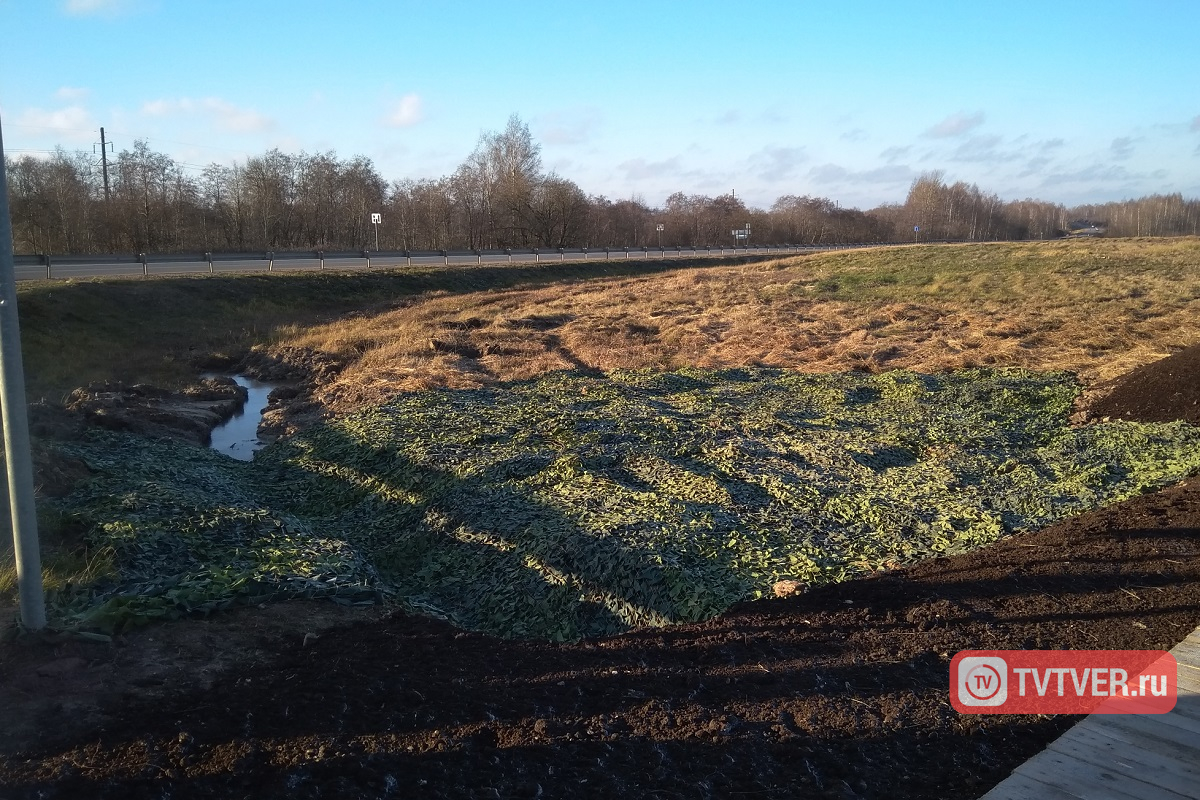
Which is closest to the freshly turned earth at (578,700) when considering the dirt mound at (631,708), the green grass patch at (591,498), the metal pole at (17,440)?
the dirt mound at (631,708)

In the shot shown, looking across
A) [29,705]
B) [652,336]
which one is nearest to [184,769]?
[29,705]

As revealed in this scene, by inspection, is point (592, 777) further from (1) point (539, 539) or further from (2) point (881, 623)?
(1) point (539, 539)

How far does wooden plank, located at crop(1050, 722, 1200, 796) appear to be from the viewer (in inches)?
134

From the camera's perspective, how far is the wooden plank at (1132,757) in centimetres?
340

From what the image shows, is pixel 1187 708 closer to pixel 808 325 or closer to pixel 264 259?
pixel 808 325

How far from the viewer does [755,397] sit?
11.6 metres

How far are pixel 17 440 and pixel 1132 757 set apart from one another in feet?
18.4

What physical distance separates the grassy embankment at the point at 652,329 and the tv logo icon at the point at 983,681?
5.01ft

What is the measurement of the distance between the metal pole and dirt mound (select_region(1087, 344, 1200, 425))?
11.1m

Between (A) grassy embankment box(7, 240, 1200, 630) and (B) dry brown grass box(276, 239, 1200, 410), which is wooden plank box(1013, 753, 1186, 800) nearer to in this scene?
(A) grassy embankment box(7, 240, 1200, 630)

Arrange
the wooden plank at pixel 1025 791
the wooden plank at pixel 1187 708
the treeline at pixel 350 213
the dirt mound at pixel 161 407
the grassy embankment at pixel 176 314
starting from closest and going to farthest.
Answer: the wooden plank at pixel 1025 791, the wooden plank at pixel 1187 708, the dirt mound at pixel 161 407, the grassy embankment at pixel 176 314, the treeline at pixel 350 213

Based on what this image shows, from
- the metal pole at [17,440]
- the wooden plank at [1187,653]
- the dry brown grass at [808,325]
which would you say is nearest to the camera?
the metal pole at [17,440]

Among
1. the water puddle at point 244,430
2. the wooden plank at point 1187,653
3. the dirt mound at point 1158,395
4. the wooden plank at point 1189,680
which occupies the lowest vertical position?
the water puddle at point 244,430

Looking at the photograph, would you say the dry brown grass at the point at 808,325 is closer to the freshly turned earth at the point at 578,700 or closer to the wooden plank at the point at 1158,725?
the freshly turned earth at the point at 578,700
